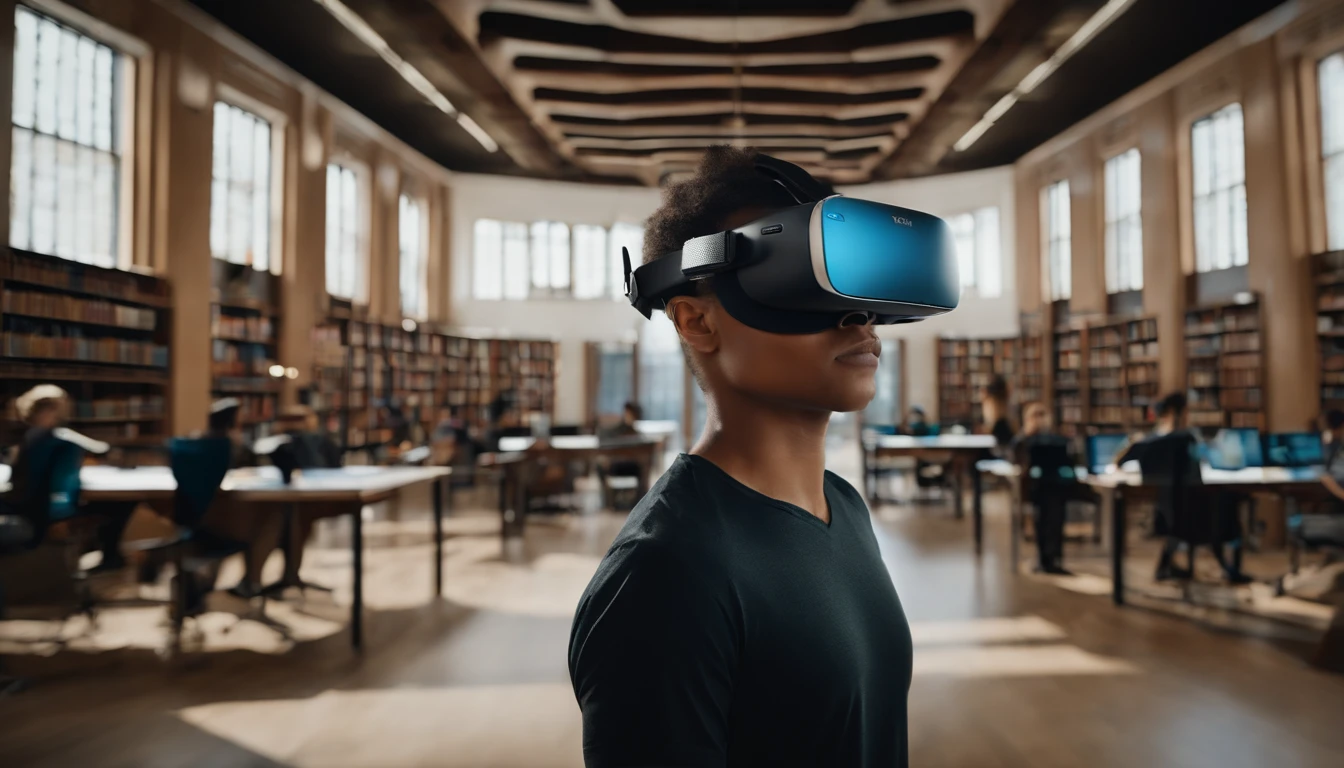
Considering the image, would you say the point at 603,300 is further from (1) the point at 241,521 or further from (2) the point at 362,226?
(1) the point at 241,521

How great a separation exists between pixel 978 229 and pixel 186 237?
1246 cm

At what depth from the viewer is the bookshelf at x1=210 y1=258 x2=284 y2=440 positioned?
8602mm

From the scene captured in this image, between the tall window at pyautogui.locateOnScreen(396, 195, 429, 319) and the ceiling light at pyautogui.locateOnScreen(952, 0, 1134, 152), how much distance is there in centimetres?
947

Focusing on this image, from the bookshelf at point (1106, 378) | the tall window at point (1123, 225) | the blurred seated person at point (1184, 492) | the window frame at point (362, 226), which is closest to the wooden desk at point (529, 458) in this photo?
the blurred seated person at point (1184, 492)

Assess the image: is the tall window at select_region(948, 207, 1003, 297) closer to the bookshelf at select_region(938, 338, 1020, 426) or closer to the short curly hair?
the bookshelf at select_region(938, 338, 1020, 426)

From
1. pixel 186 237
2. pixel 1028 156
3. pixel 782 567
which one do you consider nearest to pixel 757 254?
pixel 782 567

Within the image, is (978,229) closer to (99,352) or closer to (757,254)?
(99,352)

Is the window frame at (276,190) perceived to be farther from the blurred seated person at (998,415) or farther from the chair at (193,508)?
the blurred seated person at (998,415)

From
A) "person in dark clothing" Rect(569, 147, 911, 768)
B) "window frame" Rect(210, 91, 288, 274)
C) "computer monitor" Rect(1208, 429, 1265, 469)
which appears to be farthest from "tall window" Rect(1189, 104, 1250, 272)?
"window frame" Rect(210, 91, 288, 274)

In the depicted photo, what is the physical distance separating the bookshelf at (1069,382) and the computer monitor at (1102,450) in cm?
710

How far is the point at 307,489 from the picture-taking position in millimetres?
4148

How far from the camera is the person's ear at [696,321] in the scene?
0.84 metres

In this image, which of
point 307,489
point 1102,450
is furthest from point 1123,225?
point 307,489

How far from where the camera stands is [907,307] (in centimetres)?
81
